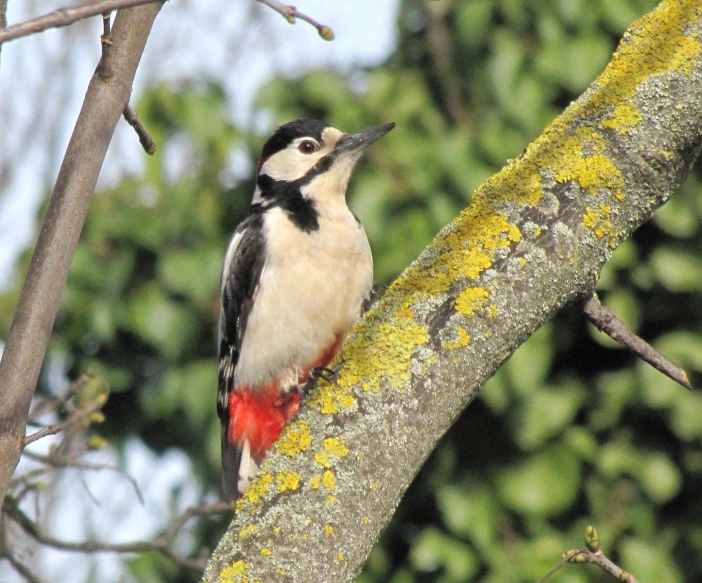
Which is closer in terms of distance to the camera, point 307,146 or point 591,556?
point 591,556

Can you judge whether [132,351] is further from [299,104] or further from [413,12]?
[413,12]

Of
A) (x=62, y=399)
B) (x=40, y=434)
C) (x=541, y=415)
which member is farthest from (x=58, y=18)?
(x=541, y=415)

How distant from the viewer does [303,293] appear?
347 cm

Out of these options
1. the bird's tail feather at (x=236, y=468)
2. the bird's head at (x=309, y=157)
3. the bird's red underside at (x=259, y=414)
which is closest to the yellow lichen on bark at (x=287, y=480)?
the bird's red underside at (x=259, y=414)

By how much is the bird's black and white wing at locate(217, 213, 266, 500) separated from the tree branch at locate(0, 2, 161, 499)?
6.38 ft

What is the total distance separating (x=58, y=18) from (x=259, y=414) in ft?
8.33

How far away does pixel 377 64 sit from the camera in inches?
186

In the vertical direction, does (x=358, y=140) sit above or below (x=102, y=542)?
above

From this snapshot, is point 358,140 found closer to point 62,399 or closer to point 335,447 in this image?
point 62,399

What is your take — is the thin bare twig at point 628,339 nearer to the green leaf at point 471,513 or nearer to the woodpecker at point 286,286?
the woodpecker at point 286,286

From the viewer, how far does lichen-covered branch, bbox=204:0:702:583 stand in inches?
70.1

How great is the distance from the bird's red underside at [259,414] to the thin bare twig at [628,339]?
1.65 m

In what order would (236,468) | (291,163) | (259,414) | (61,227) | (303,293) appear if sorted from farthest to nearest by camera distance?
(291,163)
(236,468)
(259,414)
(303,293)
(61,227)

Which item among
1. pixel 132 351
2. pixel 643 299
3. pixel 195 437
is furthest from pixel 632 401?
pixel 132 351
